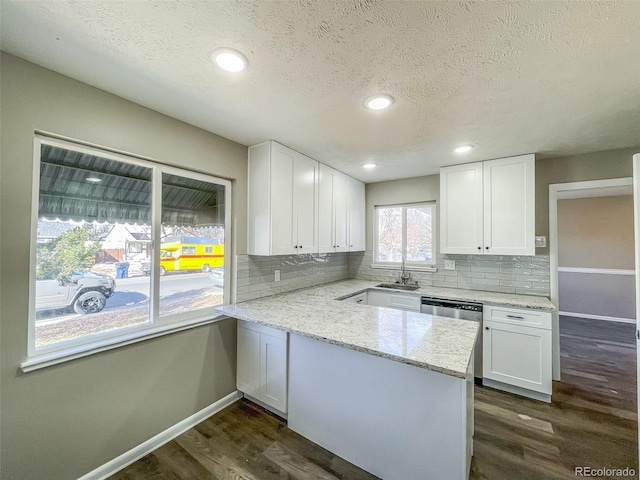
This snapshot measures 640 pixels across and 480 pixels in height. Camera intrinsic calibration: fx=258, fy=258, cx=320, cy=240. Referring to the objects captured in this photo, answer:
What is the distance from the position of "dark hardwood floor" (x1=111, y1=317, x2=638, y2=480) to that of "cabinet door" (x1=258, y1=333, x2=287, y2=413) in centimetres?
17

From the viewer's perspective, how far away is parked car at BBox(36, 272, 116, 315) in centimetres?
147

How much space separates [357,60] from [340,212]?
7.14 feet

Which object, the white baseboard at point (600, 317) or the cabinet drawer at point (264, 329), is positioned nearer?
the cabinet drawer at point (264, 329)

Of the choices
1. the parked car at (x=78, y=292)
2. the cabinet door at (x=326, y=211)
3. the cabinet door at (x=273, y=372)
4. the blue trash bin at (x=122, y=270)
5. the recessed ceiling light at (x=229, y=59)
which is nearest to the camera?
the recessed ceiling light at (x=229, y=59)

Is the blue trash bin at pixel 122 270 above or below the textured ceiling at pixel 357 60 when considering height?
below

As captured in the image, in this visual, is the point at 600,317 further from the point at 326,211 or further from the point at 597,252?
the point at 326,211

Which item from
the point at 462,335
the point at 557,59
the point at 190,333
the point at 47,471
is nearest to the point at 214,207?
the point at 190,333

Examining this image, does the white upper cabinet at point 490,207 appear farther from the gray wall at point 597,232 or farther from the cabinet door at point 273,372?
the gray wall at point 597,232

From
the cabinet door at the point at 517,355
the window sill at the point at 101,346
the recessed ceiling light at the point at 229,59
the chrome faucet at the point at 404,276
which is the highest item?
the recessed ceiling light at the point at 229,59

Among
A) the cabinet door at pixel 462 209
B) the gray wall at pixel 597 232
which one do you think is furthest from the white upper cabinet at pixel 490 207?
the gray wall at pixel 597 232

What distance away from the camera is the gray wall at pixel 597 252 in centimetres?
462

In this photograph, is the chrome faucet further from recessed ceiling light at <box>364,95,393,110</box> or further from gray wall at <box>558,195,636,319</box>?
gray wall at <box>558,195,636,319</box>

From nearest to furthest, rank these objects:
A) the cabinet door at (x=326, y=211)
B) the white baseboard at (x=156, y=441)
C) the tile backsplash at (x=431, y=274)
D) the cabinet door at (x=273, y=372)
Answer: the white baseboard at (x=156, y=441), the cabinet door at (x=273, y=372), the tile backsplash at (x=431, y=274), the cabinet door at (x=326, y=211)
